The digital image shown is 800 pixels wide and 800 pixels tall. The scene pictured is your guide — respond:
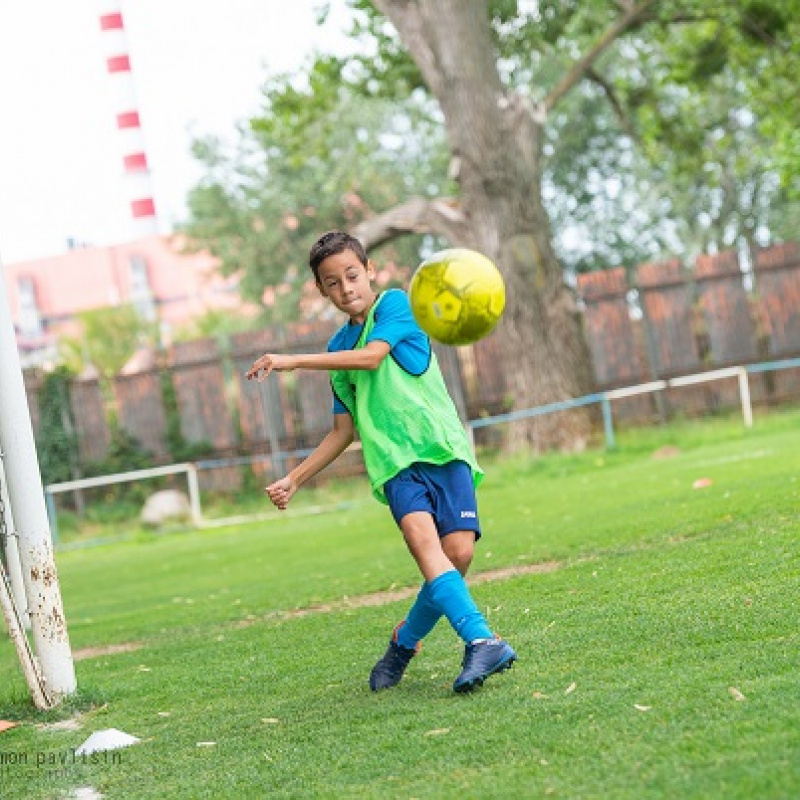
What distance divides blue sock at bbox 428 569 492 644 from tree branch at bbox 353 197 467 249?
54.3 ft

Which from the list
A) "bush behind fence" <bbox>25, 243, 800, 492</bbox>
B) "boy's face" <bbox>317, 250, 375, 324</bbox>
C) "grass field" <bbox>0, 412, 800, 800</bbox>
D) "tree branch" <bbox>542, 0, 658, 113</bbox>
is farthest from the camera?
"bush behind fence" <bbox>25, 243, 800, 492</bbox>

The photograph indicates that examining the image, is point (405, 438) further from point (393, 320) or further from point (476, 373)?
point (476, 373)

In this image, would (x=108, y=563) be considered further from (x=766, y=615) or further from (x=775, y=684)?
(x=775, y=684)

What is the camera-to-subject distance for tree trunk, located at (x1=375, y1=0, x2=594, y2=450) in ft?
71.1

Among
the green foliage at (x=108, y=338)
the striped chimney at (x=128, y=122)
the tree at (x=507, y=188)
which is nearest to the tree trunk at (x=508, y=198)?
the tree at (x=507, y=188)

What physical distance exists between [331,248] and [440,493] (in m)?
1.03

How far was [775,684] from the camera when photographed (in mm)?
4695

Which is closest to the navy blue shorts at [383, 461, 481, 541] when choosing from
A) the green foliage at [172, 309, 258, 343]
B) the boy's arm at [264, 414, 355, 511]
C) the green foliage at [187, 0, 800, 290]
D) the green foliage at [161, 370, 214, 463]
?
the boy's arm at [264, 414, 355, 511]

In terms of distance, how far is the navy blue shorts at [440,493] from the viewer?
19.3 ft

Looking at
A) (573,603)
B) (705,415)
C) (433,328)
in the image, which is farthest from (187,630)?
(705,415)

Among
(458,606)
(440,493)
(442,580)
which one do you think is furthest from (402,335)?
(458,606)

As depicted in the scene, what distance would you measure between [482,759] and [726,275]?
21.2 m

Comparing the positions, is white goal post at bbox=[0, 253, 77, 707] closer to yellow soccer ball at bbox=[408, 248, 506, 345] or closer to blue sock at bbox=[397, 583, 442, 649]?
blue sock at bbox=[397, 583, 442, 649]

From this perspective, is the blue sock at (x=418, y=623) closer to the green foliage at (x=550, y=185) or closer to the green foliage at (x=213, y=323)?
the green foliage at (x=550, y=185)
